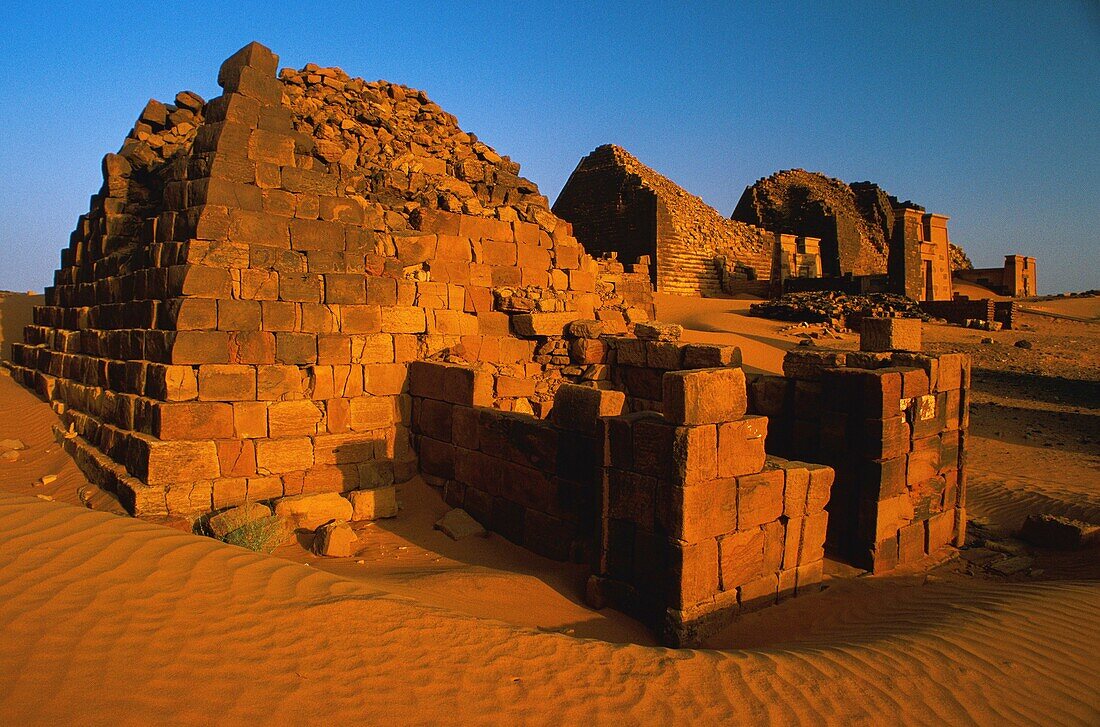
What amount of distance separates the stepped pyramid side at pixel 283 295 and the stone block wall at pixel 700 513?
3.72m

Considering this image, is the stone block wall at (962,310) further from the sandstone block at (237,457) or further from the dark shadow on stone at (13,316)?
the dark shadow on stone at (13,316)

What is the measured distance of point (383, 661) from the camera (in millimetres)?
3865

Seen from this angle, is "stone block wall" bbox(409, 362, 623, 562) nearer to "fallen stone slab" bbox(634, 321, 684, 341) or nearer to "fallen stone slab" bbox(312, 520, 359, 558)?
"fallen stone slab" bbox(312, 520, 359, 558)

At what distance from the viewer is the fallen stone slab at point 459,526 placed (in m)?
7.75

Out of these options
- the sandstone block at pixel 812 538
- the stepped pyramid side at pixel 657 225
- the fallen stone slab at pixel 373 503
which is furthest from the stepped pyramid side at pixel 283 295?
the stepped pyramid side at pixel 657 225

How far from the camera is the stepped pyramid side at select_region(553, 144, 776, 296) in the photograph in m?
34.4

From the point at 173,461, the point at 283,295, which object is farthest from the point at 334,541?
the point at 283,295

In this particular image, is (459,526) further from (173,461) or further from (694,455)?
(694,455)

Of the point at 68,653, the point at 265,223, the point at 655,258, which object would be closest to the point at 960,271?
the point at 655,258

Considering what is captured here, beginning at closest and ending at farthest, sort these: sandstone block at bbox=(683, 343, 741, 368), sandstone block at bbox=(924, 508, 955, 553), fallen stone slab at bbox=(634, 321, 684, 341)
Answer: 1. sandstone block at bbox=(924, 508, 955, 553)
2. sandstone block at bbox=(683, 343, 741, 368)
3. fallen stone slab at bbox=(634, 321, 684, 341)

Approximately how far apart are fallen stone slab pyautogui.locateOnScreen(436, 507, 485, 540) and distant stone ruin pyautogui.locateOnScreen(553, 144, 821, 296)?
89.8 ft

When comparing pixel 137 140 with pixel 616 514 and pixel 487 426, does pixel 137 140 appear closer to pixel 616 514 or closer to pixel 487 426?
pixel 487 426

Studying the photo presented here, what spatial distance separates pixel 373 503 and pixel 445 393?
166 centimetres

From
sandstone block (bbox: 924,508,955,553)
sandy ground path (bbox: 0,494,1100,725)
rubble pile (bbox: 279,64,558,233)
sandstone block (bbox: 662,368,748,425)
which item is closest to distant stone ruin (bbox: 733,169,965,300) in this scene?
rubble pile (bbox: 279,64,558,233)
